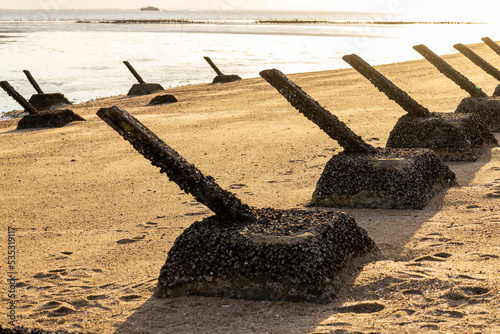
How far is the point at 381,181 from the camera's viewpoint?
6988mm

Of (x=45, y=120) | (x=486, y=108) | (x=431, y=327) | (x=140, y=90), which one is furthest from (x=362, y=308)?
(x=140, y=90)

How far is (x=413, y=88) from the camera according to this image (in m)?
18.8

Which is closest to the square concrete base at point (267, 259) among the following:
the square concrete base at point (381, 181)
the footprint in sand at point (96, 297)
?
the footprint in sand at point (96, 297)

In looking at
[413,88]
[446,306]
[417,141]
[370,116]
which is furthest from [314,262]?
[413,88]

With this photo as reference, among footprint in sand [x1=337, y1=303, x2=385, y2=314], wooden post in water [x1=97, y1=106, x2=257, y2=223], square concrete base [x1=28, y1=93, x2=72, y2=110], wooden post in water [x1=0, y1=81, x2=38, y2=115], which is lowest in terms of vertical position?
→ square concrete base [x1=28, y1=93, x2=72, y2=110]

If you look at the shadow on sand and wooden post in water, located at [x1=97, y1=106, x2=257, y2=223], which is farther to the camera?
wooden post in water, located at [x1=97, y1=106, x2=257, y2=223]

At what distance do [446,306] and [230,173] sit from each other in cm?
576

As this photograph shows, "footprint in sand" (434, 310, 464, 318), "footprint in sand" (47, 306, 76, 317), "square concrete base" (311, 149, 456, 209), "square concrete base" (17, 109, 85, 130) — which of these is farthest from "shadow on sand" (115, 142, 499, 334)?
"square concrete base" (17, 109, 85, 130)

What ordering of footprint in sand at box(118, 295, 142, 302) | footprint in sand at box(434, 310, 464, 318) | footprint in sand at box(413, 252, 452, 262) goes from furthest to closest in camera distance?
footprint in sand at box(413, 252, 452, 262)
footprint in sand at box(118, 295, 142, 302)
footprint in sand at box(434, 310, 464, 318)

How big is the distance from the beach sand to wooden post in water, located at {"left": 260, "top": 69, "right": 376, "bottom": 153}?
857 mm

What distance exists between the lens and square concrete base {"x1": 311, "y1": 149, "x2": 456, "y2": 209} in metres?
6.88

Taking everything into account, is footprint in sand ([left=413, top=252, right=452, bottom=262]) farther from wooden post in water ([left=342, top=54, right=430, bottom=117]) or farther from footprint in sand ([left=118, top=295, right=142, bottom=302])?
wooden post in water ([left=342, top=54, right=430, bottom=117])

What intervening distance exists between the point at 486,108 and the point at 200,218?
634cm

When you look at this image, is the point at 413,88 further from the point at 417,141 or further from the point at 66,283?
the point at 66,283
